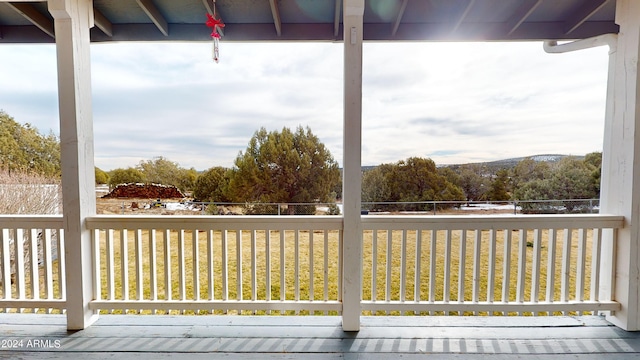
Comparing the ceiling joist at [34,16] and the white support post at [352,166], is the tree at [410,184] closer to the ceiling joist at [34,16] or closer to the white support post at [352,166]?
the white support post at [352,166]

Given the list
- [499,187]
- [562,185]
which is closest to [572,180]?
[562,185]

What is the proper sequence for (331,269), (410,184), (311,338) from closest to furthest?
1. (311,338)
2. (410,184)
3. (331,269)

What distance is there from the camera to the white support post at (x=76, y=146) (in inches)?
72.8

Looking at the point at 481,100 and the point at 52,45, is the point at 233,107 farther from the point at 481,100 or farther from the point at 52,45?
the point at 481,100

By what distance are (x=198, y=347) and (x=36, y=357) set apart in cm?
97

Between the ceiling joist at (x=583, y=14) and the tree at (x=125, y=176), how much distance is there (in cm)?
409

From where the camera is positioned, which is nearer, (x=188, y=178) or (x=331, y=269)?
(x=188, y=178)

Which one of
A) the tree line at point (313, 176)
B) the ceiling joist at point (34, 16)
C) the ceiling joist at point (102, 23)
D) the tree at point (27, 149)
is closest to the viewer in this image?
the ceiling joist at point (34, 16)

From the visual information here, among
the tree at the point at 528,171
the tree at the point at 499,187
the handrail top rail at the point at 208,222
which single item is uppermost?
→ the tree at the point at 528,171

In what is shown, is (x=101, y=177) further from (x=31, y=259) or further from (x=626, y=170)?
(x=626, y=170)

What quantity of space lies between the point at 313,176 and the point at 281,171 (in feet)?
1.04

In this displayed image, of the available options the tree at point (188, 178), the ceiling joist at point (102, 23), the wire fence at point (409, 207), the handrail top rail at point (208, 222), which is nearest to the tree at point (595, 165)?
the wire fence at point (409, 207)

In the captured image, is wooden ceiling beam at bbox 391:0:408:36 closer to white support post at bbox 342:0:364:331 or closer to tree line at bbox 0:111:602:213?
white support post at bbox 342:0:364:331

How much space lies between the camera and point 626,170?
74.9 inches
